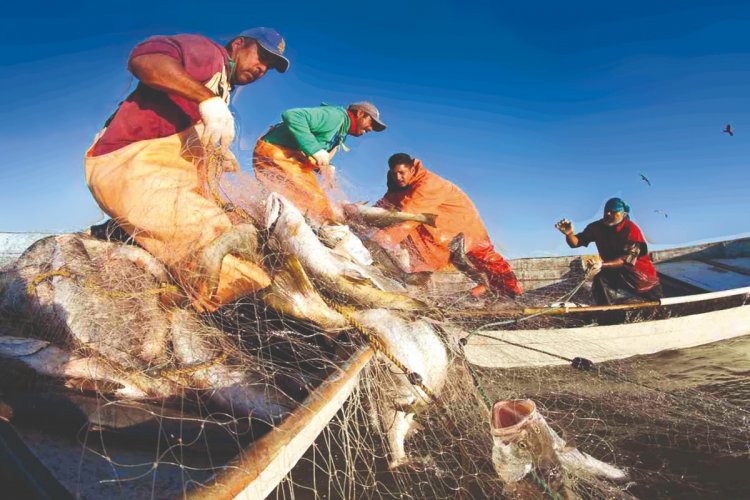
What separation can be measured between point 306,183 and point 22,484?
12.6ft

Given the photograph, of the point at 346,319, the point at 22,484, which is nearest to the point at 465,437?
the point at 346,319

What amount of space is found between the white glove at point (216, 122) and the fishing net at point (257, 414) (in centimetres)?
39

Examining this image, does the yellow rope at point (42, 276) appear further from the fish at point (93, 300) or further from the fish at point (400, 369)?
the fish at point (400, 369)

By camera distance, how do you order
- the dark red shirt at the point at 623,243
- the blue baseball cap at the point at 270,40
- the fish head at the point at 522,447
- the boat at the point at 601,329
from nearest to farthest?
the fish head at the point at 522,447
the blue baseball cap at the point at 270,40
the boat at the point at 601,329
the dark red shirt at the point at 623,243

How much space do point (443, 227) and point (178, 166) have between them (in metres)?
4.91

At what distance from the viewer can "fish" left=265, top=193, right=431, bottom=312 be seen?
240 cm

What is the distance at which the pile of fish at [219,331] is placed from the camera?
2.00 meters

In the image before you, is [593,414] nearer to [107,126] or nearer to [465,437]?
[465,437]

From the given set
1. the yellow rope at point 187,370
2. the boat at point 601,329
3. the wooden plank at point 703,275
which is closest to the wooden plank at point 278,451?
the yellow rope at point 187,370

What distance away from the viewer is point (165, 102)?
3.10 metres

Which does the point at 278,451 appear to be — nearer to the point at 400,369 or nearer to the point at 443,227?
the point at 400,369

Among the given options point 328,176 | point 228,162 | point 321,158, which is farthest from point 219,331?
point 321,158

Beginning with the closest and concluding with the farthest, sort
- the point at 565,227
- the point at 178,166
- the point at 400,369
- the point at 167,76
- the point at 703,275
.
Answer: the point at 400,369, the point at 167,76, the point at 178,166, the point at 565,227, the point at 703,275

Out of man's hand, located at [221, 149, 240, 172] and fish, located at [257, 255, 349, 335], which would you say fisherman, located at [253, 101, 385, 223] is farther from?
fish, located at [257, 255, 349, 335]
